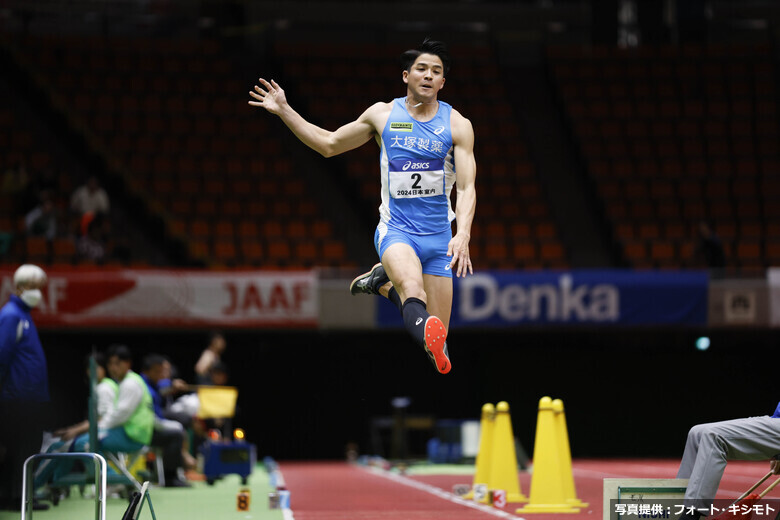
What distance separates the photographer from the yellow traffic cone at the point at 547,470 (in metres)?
9.02

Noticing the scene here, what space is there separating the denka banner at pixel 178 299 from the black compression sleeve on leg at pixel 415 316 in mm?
11188

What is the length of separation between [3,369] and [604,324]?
10988 millimetres

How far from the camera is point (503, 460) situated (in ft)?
34.9

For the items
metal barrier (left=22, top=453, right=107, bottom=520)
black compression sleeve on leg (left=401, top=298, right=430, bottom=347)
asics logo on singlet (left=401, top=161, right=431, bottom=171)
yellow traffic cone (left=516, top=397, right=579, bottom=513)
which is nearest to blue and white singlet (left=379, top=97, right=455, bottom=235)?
asics logo on singlet (left=401, top=161, right=431, bottom=171)

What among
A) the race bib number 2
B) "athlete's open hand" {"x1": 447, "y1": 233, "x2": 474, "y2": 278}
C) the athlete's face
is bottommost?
"athlete's open hand" {"x1": 447, "y1": 233, "x2": 474, "y2": 278}

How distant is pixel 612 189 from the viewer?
2103cm

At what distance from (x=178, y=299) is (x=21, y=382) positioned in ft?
28.0

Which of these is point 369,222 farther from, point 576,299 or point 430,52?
point 430,52

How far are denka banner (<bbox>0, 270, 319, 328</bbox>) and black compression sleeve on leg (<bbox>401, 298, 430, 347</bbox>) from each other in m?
11.2

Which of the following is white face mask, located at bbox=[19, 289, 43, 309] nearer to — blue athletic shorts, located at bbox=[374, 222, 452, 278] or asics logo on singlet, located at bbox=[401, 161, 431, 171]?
blue athletic shorts, located at bbox=[374, 222, 452, 278]

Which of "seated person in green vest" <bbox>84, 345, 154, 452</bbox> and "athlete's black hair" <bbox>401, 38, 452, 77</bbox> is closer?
"athlete's black hair" <bbox>401, 38, 452, 77</bbox>

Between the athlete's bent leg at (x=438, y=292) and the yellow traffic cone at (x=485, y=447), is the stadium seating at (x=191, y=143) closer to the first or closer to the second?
the yellow traffic cone at (x=485, y=447)

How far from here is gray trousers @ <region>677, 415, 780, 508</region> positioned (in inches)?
235

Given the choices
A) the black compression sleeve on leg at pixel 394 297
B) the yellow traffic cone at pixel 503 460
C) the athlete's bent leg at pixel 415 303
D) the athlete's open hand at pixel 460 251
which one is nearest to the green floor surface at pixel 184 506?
the yellow traffic cone at pixel 503 460
